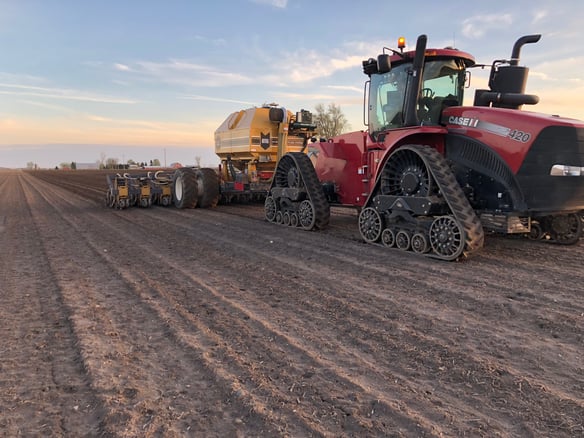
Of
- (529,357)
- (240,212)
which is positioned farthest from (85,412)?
(240,212)

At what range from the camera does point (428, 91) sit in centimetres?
718

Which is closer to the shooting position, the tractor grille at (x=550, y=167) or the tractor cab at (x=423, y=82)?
the tractor grille at (x=550, y=167)

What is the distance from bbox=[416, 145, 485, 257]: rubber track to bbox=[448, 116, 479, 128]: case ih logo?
60cm

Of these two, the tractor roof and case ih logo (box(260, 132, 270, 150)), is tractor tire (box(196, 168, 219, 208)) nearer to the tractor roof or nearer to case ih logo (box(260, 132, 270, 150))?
case ih logo (box(260, 132, 270, 150))

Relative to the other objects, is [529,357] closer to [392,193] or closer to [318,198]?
[392,193]

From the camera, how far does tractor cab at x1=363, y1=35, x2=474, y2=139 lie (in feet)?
23.0

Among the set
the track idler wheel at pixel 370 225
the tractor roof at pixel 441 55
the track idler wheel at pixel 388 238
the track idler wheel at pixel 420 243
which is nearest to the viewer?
the track idler wheel at pixel 420 243

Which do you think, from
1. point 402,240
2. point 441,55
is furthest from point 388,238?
point 441,55

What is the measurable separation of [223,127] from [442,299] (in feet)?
41.2

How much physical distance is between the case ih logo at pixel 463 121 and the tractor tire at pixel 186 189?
9771mm

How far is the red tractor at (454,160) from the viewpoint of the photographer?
19.4 feet

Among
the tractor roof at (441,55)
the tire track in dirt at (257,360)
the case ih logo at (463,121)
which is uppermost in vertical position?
the tractor roof at (441,55)

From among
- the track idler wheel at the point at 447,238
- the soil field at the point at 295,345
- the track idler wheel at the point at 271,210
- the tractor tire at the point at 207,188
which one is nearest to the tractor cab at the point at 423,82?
the track idler wheel at the point at 447,238

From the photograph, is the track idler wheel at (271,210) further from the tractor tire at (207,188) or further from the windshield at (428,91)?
the tractor tire at (207,188)
